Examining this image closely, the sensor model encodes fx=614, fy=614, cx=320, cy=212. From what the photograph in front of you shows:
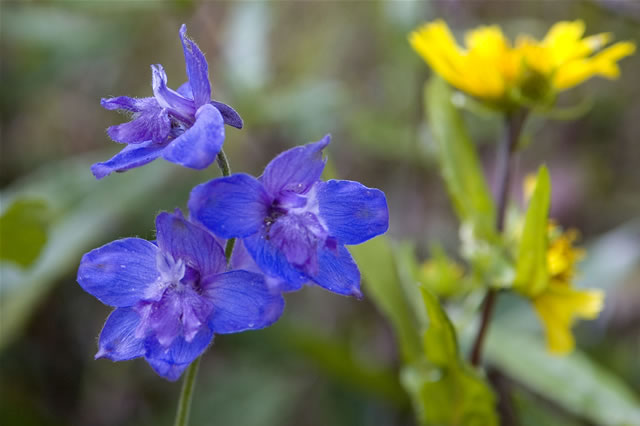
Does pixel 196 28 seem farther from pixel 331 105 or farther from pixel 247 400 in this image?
pixel 247 400

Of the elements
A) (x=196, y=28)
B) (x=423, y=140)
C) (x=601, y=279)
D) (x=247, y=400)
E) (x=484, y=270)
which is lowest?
(x=247, y=400)

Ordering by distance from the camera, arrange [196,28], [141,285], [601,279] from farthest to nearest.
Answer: [196,28] < [601,279] < [141,285]

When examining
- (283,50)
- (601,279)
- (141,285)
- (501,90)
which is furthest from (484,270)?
(283,50)

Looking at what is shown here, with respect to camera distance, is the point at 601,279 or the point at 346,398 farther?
the point at 346,398

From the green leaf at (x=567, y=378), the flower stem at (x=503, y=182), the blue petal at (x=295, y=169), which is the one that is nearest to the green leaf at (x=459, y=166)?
the flower stem at (x=503, y=182)

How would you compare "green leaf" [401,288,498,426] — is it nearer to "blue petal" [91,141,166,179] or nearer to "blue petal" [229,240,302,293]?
"blue petal" [229,240,302,293]

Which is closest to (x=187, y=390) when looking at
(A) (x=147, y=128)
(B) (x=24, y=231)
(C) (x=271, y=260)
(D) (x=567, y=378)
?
(C) (x=271, y=260)

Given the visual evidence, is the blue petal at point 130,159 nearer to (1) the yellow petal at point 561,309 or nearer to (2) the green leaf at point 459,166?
(2) the green leaf at point 459,166

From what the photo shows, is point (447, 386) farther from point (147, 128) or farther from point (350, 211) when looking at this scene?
point (147, 128)
